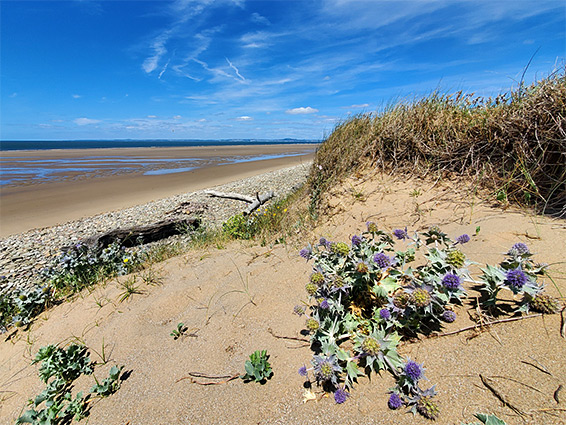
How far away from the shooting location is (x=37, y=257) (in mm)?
7039

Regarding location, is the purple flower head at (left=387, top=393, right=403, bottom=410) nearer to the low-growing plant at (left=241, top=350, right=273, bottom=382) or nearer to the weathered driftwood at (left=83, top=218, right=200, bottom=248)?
the low-growing plant at (left=241, top=350, right=273, bottom=382)

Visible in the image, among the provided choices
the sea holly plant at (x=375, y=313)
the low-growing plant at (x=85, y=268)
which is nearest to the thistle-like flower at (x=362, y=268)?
the sea holly plant at (x=375, y=313)

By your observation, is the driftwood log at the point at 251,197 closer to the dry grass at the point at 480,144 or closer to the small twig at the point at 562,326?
the dry grass at the point at 480,144

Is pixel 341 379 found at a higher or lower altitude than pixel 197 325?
higher

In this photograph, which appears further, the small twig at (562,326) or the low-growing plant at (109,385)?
the low-growing plant at (109,385)

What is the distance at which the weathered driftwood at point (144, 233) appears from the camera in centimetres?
663

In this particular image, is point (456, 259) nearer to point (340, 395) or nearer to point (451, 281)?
point (451, 281)

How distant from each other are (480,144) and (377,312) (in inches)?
146

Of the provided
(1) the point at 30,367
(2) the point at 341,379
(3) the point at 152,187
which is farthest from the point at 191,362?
(3) the point at 152,187

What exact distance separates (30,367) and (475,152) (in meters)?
6.15

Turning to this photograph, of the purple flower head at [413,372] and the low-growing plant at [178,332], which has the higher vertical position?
the purple flower head at [413,372]

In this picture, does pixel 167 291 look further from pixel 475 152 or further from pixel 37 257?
pixel 37 257

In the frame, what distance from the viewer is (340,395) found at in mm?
1572

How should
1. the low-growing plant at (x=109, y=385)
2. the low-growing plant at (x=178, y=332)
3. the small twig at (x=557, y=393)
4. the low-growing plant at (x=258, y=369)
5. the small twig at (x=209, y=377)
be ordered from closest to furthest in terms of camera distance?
the small twig at (x=557, y=393) < the low-growing plant at (x=258, y=369) < the small twig at (x=209, y=377) < the low-growing plant at (x=109, y=385) < the low-growing plant at (x=178, y=332)
